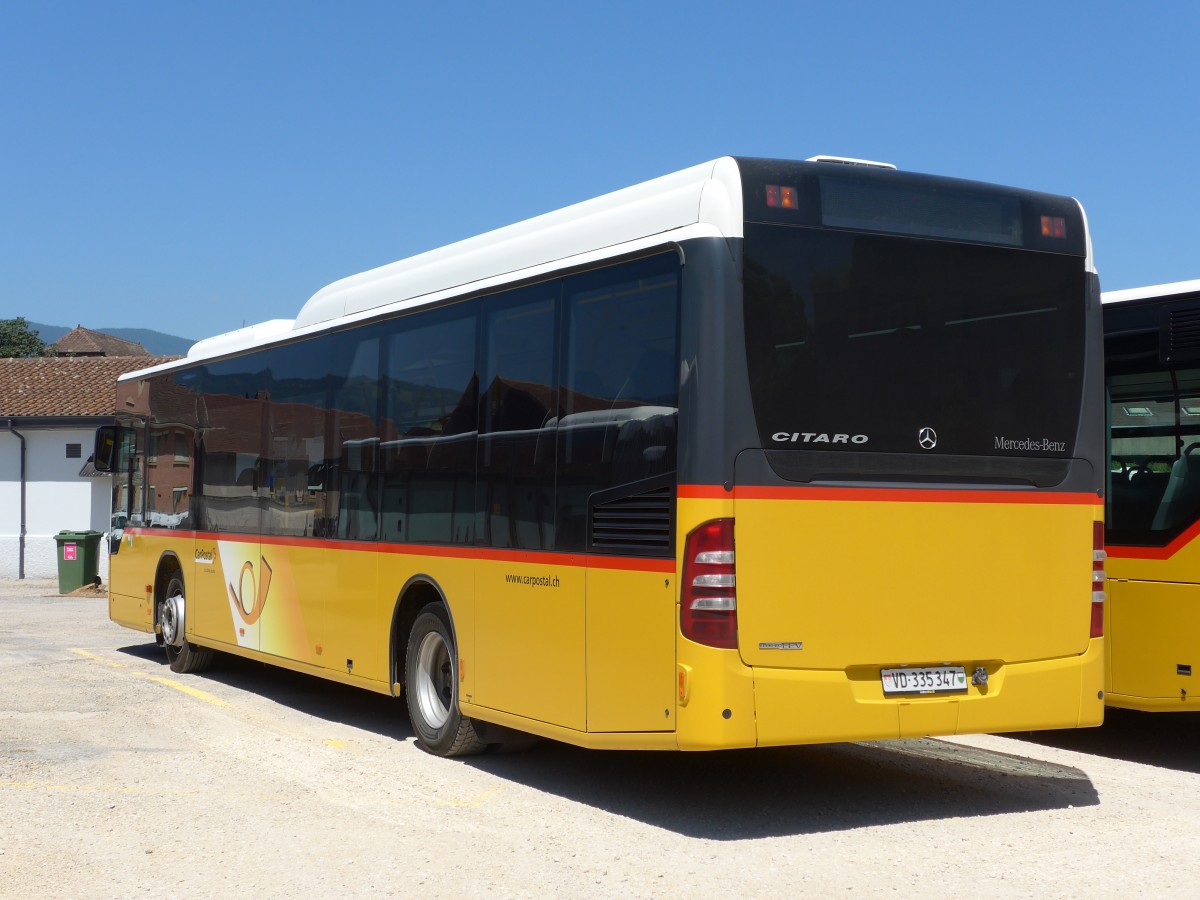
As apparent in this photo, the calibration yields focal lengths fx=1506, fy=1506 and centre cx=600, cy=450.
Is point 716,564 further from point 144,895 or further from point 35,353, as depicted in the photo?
point 35,353

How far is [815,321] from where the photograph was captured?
25.0ft

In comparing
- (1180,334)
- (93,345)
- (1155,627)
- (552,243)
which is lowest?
(1155,627)

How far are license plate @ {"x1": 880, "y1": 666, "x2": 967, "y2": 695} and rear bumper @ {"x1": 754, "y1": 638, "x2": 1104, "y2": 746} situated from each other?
41 millimetres

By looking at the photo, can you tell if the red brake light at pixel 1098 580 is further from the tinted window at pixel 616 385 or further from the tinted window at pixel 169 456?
the tinted window at pixel 169 456

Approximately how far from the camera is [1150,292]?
10.0 meters

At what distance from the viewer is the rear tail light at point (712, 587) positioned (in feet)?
23.9

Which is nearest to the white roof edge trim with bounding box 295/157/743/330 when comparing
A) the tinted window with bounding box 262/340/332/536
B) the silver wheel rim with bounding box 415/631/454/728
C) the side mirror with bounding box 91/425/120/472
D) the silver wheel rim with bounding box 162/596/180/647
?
the tinted window with bounding box 262/340/332/536

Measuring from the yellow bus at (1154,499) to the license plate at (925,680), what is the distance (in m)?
2.46

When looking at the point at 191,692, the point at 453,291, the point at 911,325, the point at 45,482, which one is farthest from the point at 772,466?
the point at 45,482

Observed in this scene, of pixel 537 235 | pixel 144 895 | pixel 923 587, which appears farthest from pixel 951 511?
pixel 144 895

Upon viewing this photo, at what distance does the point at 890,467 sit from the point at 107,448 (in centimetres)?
1168

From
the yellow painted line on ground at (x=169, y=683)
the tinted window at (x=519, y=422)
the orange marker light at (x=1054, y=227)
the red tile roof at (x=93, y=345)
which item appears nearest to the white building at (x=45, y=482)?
the yellow painted line on ground at (x=169, y=683)

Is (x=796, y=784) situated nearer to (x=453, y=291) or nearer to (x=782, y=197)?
(x=782, y=197)

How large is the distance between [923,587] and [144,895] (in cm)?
407
